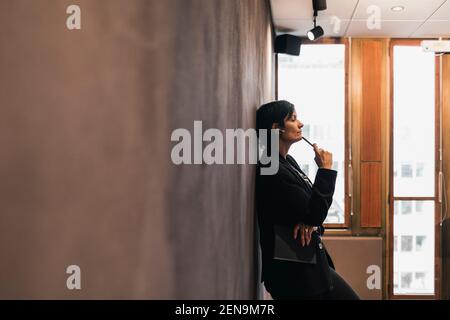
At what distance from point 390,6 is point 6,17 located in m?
3.51

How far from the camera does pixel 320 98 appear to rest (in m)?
4.16

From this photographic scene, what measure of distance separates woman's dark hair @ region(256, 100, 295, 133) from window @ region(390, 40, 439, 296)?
256 cm

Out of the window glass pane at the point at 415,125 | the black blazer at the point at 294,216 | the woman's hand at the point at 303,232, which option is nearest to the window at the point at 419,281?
the window glass pane at the point at 415,125

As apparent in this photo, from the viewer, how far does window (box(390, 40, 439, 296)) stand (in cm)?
404

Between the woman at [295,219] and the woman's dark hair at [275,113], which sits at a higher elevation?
the woman's dark hair at [275,113]

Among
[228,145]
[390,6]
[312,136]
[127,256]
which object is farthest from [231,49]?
[312,136]

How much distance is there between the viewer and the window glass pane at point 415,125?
13.2 ft

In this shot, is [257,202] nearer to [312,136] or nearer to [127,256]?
[127,256]

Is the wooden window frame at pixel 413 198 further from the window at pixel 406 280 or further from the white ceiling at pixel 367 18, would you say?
the white ceiling at pixel 367 18

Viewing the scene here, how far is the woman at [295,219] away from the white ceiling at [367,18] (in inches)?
73.2

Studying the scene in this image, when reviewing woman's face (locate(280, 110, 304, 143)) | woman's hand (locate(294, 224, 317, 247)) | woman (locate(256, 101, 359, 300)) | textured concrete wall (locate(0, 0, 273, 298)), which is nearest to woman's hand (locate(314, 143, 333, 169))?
woman (locate(256, 101, 359, 300))

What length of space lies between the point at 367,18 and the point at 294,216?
2610mm

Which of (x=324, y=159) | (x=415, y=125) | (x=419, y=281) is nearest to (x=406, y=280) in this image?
(x=419, y=281)
